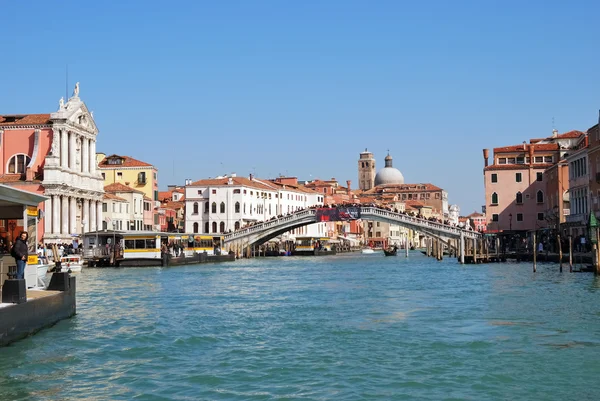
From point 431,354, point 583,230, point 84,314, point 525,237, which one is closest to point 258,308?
point 84,314

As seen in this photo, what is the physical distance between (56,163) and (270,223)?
41.0 feet

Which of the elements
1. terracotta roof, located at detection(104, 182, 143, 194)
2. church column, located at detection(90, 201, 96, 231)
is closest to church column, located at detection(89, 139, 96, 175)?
church column, located at detection(90, 201, 96, 231)

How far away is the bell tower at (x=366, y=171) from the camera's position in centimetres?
12275

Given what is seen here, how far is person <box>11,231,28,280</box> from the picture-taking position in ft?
34.0

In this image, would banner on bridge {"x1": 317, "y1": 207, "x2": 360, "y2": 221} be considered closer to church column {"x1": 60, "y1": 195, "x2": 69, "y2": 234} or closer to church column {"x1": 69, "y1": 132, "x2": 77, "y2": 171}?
church column {"x1": 69, "y1": 132, "x2": 77, "y2": 171}

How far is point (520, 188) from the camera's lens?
136ft

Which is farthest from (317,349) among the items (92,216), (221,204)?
→ (221,204)

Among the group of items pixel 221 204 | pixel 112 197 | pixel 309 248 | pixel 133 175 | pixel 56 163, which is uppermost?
pixel 133 175

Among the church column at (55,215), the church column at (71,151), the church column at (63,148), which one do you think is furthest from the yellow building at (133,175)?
the church column at (55,215)

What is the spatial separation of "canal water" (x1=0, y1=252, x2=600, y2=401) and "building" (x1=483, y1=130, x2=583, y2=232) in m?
25.2

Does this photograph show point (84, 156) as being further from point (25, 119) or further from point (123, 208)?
point (123, 208)

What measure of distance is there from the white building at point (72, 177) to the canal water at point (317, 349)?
58.4 ft

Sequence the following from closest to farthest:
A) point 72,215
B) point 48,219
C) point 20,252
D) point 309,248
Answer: point 20,252, point 48,219, point 72,215, point 309,248

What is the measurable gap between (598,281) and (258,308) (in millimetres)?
8682
